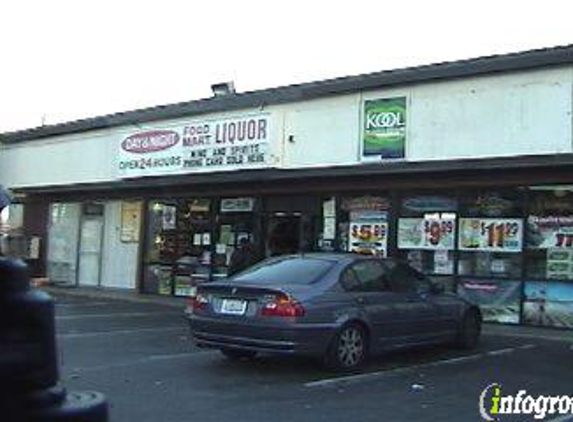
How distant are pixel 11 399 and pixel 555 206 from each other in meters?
14.5

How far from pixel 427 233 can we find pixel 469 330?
4431 mm

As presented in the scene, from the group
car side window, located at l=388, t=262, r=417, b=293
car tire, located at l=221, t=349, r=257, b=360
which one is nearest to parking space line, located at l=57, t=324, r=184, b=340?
car tire, located at l=221, t=349, r=257, b=360

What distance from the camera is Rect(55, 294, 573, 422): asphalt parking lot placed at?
855cm

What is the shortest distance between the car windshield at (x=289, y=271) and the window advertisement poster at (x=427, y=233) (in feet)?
19.4

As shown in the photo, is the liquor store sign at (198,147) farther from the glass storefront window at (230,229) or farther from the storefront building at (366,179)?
the glass storefront window at (230,229)

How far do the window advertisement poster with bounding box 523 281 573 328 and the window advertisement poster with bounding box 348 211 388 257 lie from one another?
10.2ft

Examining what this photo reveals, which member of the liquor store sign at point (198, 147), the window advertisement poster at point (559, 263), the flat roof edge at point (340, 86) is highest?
the flat roof edge at point (340, 86)

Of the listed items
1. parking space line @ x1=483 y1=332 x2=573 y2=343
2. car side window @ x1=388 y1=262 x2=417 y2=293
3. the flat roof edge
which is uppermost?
the flat roof edge

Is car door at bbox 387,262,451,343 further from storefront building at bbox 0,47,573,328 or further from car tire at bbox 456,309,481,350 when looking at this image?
storefront building at bbox 0,47,573,328

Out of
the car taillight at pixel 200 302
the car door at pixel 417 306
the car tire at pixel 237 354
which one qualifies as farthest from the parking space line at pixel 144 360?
the car door at pixel 417 306

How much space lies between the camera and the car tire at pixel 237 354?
11.0 meters

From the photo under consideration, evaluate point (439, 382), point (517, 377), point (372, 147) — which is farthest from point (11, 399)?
point (372, 147)

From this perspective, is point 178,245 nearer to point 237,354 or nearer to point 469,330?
point 469,330

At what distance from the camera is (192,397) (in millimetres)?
9188
